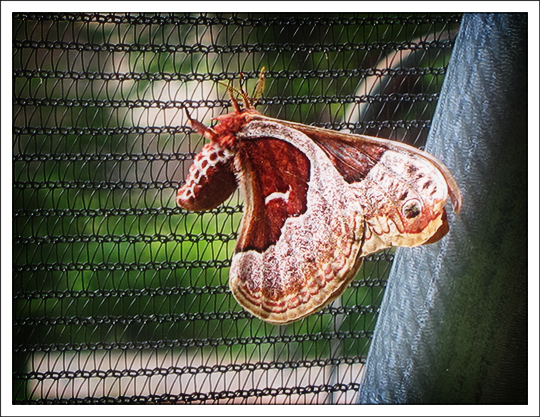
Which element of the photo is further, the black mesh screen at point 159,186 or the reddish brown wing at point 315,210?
the black mesh screen at point 159,186

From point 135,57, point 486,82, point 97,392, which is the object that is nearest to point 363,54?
point 486,82

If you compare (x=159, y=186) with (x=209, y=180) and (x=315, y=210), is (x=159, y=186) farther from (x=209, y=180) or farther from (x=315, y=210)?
(x=315, y=210)

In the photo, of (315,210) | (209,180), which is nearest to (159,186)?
(209,180)

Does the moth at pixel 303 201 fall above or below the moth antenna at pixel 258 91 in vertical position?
below

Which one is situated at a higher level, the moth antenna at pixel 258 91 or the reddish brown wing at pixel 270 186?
the moth antenna at pixel 258 91

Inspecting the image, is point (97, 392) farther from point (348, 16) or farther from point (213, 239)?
point (348, 16)
